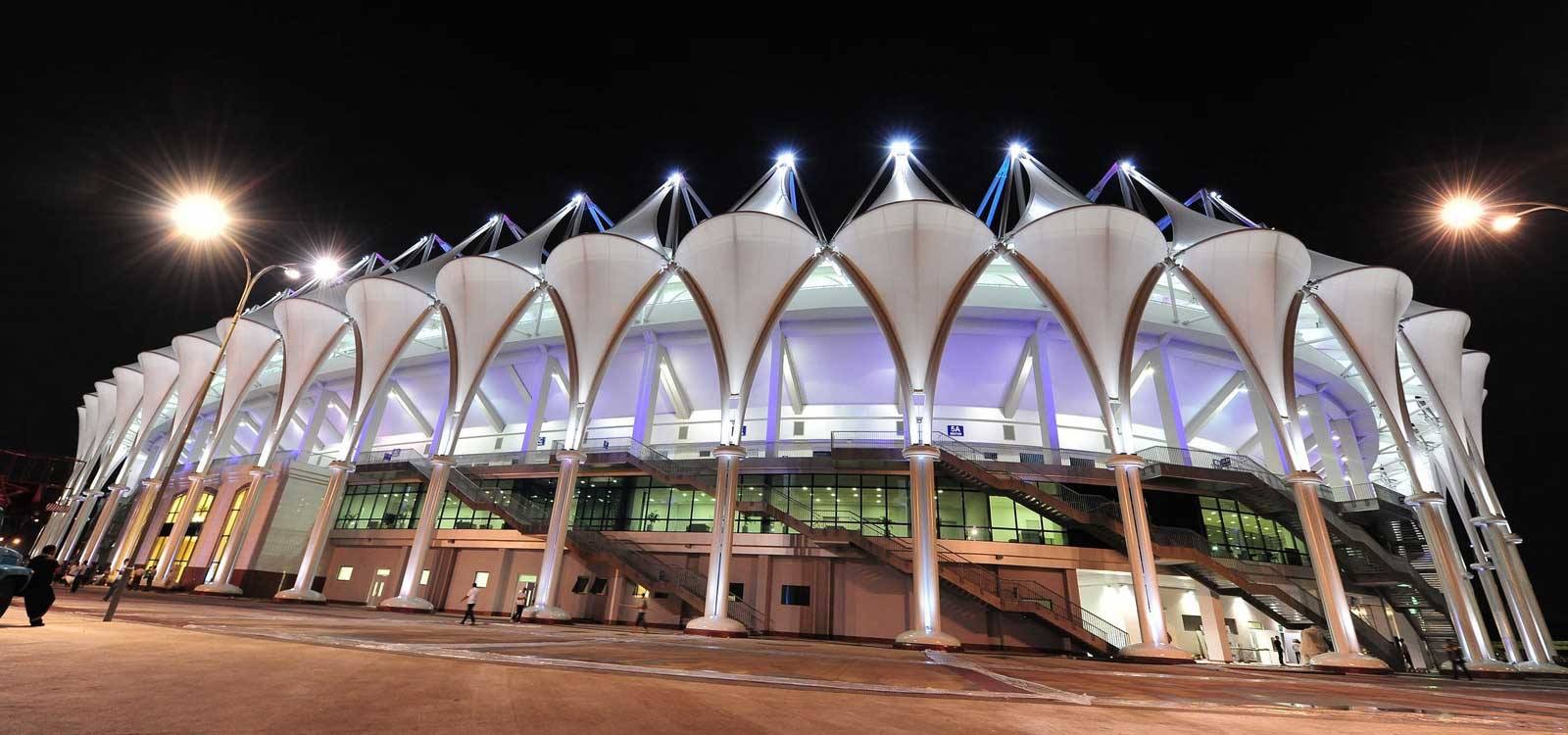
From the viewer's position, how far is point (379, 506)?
3716cm

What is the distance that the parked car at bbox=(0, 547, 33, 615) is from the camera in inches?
279

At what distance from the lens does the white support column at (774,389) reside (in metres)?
29.8

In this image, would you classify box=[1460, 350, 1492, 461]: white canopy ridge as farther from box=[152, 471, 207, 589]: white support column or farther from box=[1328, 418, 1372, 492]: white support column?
box=[152, 471, 207, 589]: white support column

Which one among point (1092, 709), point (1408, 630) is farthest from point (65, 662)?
point (1408, 630)

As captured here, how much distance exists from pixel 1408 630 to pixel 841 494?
99.4 feet

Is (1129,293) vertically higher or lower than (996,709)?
higher

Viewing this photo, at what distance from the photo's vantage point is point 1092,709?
6098 mm

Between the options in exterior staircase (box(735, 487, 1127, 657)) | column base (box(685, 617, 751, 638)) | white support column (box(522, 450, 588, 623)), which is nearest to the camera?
column base (box(685, 617, 751, 638))

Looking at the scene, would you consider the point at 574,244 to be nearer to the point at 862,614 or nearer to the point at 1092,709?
the point at 862,614

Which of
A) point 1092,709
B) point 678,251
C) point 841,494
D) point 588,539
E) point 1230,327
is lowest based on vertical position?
point 1092,709

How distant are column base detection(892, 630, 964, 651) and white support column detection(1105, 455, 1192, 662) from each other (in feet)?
19.1

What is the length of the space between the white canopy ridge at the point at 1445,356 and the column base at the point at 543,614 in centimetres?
4186

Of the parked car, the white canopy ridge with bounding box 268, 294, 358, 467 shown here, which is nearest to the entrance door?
the white canopy ridge with bounding box 268, 294, 358, 467

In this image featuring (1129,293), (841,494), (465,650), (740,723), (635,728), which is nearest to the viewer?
(635,728)
